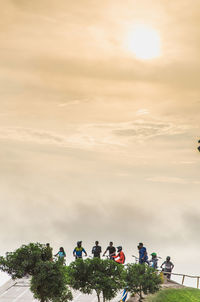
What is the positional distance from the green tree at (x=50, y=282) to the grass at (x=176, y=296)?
6.24 metres

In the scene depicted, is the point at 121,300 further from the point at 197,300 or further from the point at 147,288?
the point at 197,300

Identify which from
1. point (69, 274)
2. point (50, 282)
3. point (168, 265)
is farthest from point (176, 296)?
point (50, 282)

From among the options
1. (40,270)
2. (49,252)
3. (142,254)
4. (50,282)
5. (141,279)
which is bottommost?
(50,282)

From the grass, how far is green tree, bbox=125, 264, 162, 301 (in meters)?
1.02

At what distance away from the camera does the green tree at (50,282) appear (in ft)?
114

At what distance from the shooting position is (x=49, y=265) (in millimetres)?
34844

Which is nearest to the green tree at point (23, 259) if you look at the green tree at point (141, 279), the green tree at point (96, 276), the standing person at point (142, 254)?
the green tree at point (96, 276)

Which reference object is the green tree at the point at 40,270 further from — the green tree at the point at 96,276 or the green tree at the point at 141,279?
the green tree at the point at 141,279

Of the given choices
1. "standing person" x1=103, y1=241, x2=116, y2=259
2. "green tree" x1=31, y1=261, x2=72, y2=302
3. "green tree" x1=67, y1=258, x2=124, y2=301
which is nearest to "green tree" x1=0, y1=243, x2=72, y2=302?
"green tree" x1=31, y1=261, x2=72, y2=302

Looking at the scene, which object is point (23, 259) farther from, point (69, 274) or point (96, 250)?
point (96, 250)

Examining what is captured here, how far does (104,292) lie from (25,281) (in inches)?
381

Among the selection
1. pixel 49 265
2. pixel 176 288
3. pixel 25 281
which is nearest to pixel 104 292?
pixel 49 265

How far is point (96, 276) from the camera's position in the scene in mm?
36094

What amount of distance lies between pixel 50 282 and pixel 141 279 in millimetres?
6066
